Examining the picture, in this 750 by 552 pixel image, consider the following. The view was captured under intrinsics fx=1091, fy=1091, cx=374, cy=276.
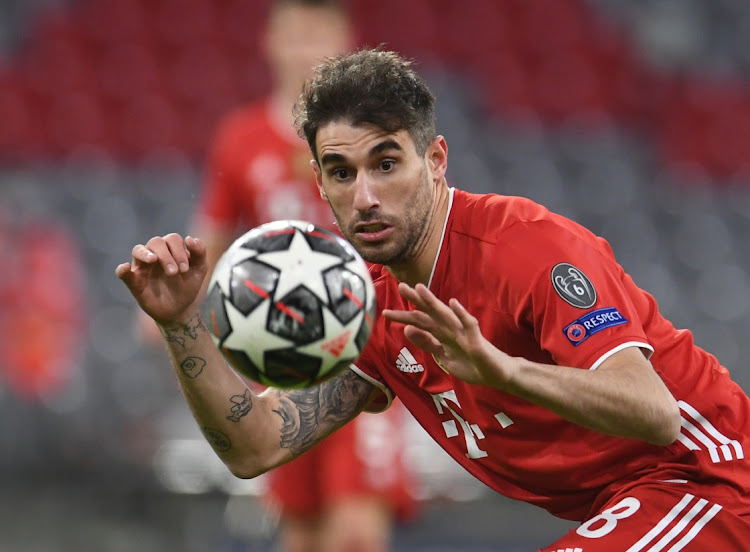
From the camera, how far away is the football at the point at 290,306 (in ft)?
8.09

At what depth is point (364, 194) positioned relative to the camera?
279 centimetres

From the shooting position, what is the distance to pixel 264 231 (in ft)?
8.59

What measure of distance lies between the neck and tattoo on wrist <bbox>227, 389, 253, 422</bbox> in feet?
1.88

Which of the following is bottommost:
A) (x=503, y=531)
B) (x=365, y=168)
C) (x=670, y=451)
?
(x=503, y=531)

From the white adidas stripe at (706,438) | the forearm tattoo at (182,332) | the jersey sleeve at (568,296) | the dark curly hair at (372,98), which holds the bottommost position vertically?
the white adidas stripe at (706,438)

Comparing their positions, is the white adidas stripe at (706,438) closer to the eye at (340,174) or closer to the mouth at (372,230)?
the mouth at (372,230)

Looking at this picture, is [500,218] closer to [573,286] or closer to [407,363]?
[573,286]

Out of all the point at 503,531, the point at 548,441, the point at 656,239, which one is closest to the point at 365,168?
the point at 548,441

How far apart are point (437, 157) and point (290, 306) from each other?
812 mm

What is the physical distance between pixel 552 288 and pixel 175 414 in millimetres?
4982

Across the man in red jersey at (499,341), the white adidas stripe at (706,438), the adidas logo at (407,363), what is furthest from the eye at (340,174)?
the white adidas stripe at (706,438)

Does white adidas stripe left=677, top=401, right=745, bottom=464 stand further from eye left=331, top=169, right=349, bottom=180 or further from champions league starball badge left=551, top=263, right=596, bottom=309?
eye left=331, top=169, right=349, bottom=180

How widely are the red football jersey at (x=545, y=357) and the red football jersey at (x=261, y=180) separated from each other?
1898 millimetres

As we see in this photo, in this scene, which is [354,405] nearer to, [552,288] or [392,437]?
[552,288]
